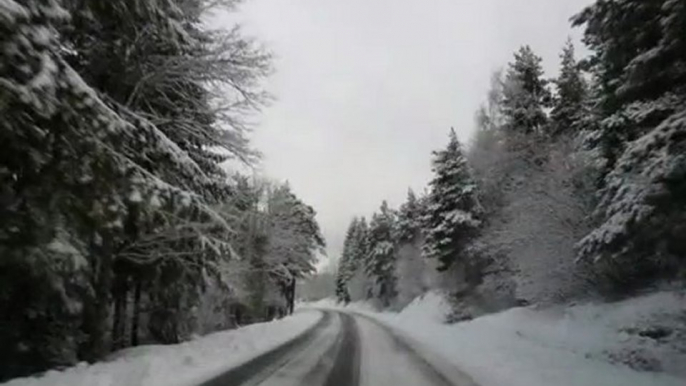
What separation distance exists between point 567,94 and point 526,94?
2.81 metres

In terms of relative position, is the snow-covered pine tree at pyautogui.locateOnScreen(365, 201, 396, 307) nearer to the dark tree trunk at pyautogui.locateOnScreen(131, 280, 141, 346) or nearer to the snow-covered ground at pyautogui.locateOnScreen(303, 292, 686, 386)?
the snow-covered ground at pyautogui.locateOnScreen(303, 292, 686, 386)

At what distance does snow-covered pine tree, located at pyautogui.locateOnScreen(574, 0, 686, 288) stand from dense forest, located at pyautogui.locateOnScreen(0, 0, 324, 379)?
7121 mm

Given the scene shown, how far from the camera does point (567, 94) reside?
36.0 metres

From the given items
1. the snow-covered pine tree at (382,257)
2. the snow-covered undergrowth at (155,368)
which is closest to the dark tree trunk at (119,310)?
the snow-covered undergrowth at (155,368)

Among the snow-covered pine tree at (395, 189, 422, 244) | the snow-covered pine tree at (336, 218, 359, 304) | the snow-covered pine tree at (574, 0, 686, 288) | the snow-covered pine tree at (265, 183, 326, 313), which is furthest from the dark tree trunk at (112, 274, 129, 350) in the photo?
the snow-covered pine tree at (336, 218, 359, 304)

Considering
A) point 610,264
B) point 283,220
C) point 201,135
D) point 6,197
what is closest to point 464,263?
point 283,220

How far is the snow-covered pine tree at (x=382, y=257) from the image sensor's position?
7088 centimetres

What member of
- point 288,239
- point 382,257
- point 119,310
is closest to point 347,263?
point 382,257

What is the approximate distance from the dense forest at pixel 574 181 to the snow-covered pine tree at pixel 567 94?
0.27 feet

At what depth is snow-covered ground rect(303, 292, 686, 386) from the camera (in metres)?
11.4

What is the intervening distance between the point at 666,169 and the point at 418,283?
5049 centimetres

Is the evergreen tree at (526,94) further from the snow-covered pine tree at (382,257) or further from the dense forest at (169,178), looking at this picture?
the snow-covered pine tree at (382,257)

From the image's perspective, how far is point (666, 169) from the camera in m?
9.71

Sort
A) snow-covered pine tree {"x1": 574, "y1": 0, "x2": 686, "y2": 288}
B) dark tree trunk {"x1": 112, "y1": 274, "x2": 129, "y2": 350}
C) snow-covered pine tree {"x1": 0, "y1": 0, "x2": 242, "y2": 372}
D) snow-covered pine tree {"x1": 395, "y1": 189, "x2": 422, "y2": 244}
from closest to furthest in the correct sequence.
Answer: snow-covered pine tree {"x1": 0, "y1": 0, "x2": 242, "y2": 372} → snow-covered pine tree {"x1": 574, "y1": 0, "x2": 686, "y2": 288} → dark tree trunk {"x1": 112, "y1": 274, "x2": 129, "y2": 350} → snow-covered pine tree {"x1": 395, "y1": 189, "x2": 422, "y2": 244}
